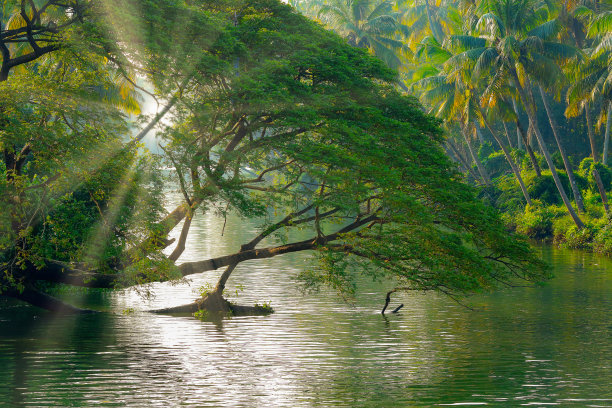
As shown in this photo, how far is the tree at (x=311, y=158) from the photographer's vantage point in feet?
56.1

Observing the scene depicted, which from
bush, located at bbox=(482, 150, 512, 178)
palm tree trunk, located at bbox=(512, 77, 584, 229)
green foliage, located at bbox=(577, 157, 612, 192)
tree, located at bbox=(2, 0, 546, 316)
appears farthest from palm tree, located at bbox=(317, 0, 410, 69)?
tree, located at bbox=(2, 0, 546, 316)

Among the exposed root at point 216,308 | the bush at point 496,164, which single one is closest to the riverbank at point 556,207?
the bush at point 496,164

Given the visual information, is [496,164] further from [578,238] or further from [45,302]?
[45,302]

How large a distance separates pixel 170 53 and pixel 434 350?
849 cm

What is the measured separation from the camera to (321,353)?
16.0 m

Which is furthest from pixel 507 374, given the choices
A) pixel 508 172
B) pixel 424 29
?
pixel 424 29

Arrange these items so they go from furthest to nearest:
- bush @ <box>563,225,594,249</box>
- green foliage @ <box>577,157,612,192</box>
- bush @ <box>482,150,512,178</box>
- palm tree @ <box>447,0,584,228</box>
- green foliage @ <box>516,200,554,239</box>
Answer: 1. bush @ <box>482,150,512,178</box>
2. green foliage @ <box>577,157,612,192</box>
3. green foliage @ <box>516,200,554,239</box>
4. bush @ <box>563,225,594,249</box>
5. palm tree @ <box>447,0,584,228</box>

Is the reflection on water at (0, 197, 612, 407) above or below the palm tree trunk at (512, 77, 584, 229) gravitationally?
below

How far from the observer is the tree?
56.1 ft

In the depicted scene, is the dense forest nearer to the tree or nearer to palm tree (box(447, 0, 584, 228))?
palm tree (box(447, 0, 584, 228))

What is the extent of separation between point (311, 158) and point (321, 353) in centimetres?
430

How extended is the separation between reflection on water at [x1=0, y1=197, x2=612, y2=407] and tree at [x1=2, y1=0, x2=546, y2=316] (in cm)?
135

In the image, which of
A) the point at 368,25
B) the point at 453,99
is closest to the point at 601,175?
the point at 453,99

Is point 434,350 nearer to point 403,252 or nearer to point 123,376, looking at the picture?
point 403,252
